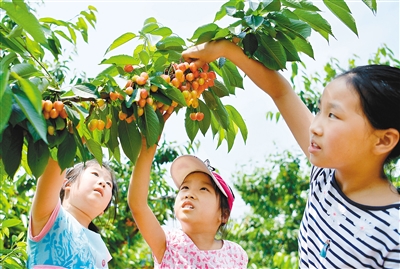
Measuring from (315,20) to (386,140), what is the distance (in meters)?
0.38

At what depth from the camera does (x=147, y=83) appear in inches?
51.6

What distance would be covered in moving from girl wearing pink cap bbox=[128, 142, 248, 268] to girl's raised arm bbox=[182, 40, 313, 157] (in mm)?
552

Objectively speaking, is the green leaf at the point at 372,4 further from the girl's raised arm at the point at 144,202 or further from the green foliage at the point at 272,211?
the green foliage at the point at 272,211

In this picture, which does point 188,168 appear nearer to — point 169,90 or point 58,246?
point 58,246

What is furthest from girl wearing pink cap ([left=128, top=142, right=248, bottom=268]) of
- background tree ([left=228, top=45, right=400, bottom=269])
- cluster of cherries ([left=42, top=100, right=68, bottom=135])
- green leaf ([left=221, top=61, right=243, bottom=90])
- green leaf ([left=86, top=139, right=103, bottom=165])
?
background tree ([left=228, top=45, right=400, bottom=269])

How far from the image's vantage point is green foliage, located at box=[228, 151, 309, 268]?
278 inches

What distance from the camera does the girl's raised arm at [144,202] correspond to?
1593 mm

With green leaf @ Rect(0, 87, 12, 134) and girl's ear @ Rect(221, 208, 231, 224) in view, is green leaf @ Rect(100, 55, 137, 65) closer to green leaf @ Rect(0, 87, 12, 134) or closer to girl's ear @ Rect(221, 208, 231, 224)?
green leaf @ Rect(0, 87, 12, 134)

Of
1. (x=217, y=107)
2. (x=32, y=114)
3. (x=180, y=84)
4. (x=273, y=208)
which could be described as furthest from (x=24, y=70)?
(x=273, y=208)

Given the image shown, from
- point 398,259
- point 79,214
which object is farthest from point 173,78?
point 79,214

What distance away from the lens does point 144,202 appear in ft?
5.57

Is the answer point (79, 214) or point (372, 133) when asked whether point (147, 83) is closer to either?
point (372, 133)

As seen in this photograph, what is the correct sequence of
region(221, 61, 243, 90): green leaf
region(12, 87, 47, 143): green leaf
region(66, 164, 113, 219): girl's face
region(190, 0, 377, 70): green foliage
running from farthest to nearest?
region(66, 164, 113, 219): girl's face < region(221, 61, 243, 90): green leaf < region(190, 0, 377, 70): green foliage < region(12, 87, 47, 143): green leaf

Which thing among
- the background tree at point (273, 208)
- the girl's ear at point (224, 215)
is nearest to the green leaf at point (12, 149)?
the girl's ear at point (224, 215)
